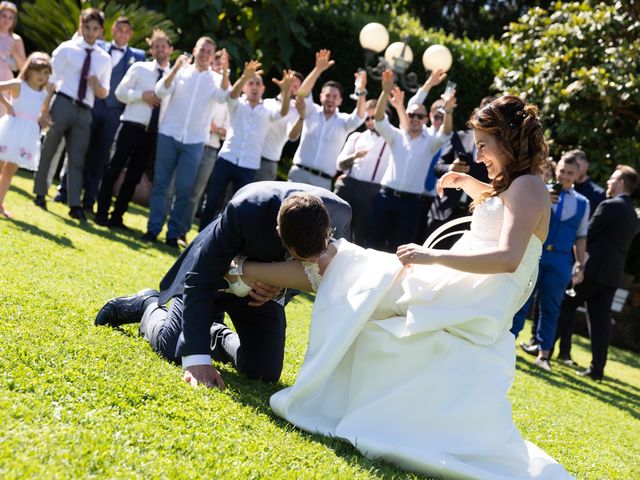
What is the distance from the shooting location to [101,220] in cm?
1007

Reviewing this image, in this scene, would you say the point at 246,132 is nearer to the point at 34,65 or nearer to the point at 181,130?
the point at 181,130

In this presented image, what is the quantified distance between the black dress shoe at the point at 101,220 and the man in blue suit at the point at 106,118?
770 mm

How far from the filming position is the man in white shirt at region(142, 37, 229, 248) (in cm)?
991

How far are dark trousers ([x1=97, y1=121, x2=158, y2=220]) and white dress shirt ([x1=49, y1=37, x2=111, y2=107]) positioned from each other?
55 centimetres

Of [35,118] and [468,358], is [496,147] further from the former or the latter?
[35,118]

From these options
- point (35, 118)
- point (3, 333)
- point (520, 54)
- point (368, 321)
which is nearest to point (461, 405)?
point (368, 321)

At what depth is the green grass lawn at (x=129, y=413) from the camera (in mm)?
3199

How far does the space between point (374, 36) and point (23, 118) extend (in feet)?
20.0

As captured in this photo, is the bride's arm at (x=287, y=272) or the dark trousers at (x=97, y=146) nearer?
the bride's arm at (x=287, y=272)

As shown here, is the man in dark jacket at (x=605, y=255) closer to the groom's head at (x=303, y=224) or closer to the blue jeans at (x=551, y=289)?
the blue jeans at (x=551, y=289)

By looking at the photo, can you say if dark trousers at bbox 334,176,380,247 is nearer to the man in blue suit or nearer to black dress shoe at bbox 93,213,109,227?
black dress shoe at bbox 93,213,109,227

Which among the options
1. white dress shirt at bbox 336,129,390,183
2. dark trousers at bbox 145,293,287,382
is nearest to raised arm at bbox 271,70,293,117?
white dress shirt at bbox 336,129,390,183

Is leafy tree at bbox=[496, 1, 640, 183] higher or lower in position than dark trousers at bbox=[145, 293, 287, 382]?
higher

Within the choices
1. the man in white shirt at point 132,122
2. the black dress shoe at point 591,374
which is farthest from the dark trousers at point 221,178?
the black dress shoe at point 591,374
